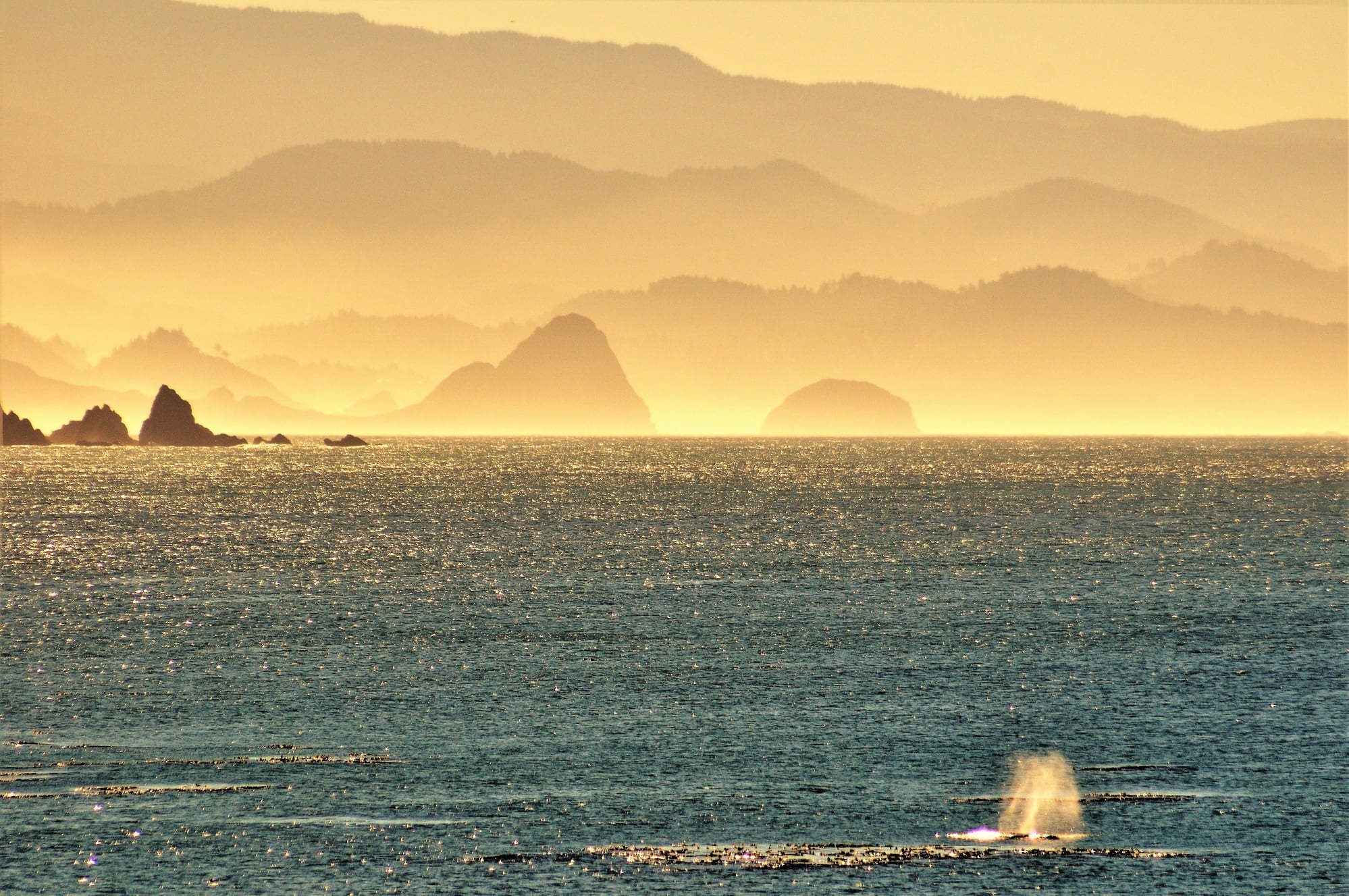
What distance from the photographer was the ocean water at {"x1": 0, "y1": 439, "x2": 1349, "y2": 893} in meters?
24.7

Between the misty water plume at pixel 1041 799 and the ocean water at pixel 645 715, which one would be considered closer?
the ocean water at pixel 645 715

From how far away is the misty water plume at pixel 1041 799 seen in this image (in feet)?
87.9

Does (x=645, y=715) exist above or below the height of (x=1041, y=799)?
above

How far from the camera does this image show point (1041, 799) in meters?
28.8

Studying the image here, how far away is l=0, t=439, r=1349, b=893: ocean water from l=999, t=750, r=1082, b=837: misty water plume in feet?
1.62

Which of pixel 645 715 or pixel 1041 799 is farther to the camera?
pixel 645 715

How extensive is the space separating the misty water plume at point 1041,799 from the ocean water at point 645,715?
0.49 metres

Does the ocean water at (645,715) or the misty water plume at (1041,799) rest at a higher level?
the ocean water at (645,715)

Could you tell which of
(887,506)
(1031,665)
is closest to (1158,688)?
(1031,665)

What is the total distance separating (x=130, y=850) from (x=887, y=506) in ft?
417

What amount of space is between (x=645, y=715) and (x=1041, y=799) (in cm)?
1240

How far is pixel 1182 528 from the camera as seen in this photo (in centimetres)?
11519

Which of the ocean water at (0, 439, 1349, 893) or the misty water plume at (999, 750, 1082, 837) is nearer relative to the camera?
the ocean water at (0, 439, 1349, 893)

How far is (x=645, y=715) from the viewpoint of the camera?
123 feet
